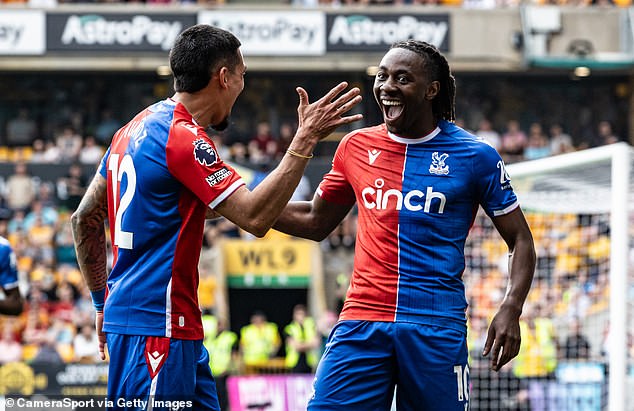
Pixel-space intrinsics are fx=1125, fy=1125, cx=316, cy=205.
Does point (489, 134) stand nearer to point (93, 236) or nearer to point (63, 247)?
point (63, 247)

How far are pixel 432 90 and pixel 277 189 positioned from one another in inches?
50.3

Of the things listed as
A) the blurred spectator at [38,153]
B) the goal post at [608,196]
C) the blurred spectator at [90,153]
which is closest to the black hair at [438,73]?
the goal post at [608,196]

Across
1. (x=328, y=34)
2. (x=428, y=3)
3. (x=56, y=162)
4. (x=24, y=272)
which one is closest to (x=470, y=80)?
(x=428, y=3)

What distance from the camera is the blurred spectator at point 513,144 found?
2331 centimetres

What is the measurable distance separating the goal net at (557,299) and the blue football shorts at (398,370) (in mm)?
4163

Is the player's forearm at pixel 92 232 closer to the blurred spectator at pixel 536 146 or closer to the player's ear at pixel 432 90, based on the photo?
the player's ear at pixel 432 90

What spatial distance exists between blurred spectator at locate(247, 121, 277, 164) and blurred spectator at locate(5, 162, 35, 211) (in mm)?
4420

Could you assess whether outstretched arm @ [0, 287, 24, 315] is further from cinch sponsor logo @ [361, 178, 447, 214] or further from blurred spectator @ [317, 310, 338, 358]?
blurred spectator @ [317, 310, 338, 358]

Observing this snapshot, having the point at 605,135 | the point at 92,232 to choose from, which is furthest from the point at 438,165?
the point at 605,135

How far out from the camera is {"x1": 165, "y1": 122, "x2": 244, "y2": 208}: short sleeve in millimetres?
4723

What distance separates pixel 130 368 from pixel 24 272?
51.1ft

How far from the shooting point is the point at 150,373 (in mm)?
4707

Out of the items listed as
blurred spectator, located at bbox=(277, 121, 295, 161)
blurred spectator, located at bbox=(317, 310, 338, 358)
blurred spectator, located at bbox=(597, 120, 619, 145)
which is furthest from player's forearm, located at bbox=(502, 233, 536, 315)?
blurred spectator, located at bbox=(597, 120, 619, 145)

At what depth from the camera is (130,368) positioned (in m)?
4.72
